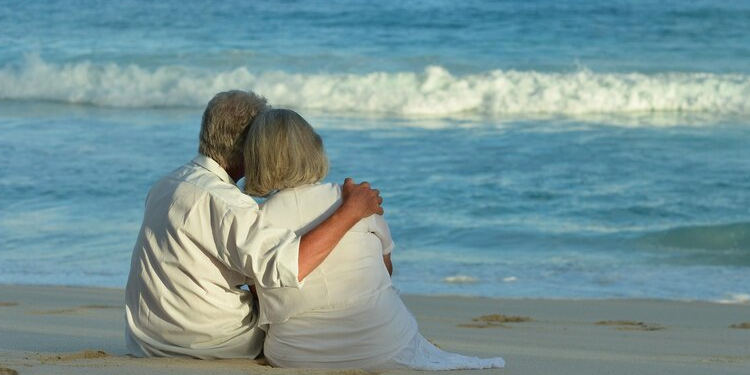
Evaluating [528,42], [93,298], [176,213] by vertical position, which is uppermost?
[528,42]

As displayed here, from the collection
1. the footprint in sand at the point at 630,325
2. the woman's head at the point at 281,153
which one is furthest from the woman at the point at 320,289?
the footprint in sand at the point at 630,325

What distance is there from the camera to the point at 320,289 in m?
3.29

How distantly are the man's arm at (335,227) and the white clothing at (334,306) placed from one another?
6 cm

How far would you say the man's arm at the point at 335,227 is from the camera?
10.4 feet

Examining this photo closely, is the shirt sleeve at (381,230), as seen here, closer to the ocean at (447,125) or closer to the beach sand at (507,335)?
the beach sand at (507,335)

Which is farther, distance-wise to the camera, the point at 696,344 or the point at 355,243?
the point at 696,344

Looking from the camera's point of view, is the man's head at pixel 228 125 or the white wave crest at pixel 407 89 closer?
the man's head at pixel 228 125

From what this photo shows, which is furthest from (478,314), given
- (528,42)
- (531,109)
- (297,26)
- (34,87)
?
(297,26)

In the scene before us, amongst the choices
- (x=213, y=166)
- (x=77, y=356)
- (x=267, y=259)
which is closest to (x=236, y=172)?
(x=213, y=166)

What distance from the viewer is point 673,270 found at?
7562mm

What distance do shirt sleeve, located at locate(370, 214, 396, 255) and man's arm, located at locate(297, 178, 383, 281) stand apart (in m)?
0.09

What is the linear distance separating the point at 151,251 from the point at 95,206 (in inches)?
256

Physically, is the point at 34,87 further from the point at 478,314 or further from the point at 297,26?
the point at 478,314

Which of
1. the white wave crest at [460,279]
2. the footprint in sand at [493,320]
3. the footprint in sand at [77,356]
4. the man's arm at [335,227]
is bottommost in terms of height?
the white wave crest at [460,279]
